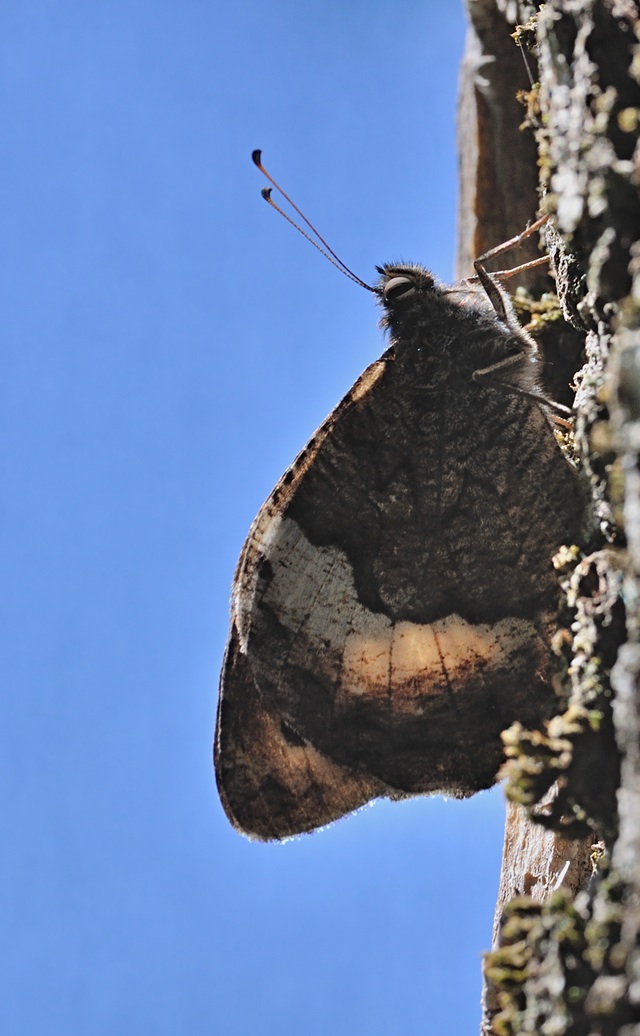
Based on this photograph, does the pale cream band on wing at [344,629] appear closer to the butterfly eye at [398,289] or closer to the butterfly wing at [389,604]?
the butterfly wing at [389,604]

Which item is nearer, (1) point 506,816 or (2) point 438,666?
(2) point 438,666

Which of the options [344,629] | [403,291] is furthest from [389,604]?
[403,291]

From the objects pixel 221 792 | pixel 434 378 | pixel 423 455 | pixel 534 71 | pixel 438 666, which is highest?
pixel 534 71

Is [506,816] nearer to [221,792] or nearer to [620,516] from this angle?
[221,792]

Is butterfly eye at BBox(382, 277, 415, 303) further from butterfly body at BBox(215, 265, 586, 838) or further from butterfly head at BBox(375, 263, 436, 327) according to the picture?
butterfly body at BBox(215, 265, 586, 838)

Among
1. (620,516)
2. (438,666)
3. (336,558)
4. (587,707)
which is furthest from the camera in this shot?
(336,558)

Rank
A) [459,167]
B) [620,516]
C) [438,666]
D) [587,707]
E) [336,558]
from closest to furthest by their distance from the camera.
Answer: [620,516] → [587,707] → [438,666] → [336,558] → [459,167]

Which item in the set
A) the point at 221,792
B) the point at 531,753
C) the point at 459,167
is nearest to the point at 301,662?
the point at 221,792
